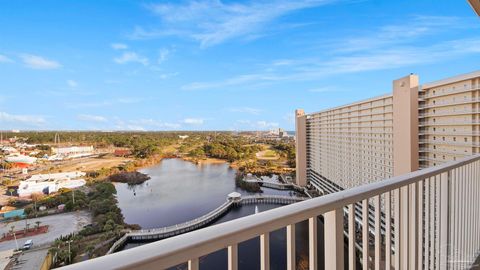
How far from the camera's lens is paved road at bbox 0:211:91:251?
1102 cm

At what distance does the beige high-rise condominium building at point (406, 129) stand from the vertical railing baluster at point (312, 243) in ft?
37.6

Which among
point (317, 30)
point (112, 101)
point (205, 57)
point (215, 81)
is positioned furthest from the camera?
point (112, 101)

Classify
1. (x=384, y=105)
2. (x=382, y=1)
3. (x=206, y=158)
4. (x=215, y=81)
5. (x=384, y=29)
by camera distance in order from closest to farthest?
(x=382, y=1) → (x=384, y=29) → (x=384, y=105) → (x=215, y=81) → (x=206, y=158)

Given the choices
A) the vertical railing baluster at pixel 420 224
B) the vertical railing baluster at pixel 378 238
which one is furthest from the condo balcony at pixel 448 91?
the vertical railing baluster at pixel 378 238

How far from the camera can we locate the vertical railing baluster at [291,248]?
1.90ft

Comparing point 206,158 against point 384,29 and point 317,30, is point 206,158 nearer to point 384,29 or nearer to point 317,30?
point 317,30

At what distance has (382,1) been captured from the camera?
286 inches

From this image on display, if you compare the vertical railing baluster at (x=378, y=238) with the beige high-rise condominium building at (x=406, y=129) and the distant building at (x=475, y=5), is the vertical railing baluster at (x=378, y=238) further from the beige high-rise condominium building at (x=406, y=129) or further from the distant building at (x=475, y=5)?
the beige high-rise condominium building at (x=406, y=129)

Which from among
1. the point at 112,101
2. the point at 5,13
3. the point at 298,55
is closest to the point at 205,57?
the point at 298,55

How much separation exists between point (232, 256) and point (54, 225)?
56.1 ft

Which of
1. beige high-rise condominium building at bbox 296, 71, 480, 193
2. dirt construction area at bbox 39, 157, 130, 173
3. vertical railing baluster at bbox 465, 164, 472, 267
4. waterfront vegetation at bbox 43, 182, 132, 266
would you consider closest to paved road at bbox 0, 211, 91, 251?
waterfront vegetation at bbox 43, 182, 132, 266

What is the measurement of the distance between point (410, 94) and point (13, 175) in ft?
96.2

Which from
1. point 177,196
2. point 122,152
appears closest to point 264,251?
point 177,196

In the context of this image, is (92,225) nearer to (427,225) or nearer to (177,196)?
(177,196)
